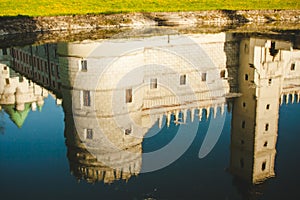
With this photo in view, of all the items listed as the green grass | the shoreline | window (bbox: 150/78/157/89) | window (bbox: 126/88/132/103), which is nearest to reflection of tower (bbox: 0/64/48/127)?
window (bbox: 126/88/132/103)

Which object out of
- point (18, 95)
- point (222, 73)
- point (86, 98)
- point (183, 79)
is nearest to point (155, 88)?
point (183, 79)

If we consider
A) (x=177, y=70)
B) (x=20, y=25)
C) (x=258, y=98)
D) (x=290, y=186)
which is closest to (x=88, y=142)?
(x=290, y=186)

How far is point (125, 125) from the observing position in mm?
15938

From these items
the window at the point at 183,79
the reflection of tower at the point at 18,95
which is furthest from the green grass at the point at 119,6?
the window at the point at 183,79

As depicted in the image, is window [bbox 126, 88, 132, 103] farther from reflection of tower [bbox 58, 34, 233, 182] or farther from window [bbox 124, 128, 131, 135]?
window [bbox 124, 128, 131, 135]

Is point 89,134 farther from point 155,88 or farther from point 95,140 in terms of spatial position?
point 155,88

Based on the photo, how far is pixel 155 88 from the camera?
24.1 metres

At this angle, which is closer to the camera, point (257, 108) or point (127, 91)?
point (127, 91)

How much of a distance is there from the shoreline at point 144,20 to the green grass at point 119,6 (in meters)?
1.52

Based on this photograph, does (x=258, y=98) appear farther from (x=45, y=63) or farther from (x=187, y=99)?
(x=45, y=63)

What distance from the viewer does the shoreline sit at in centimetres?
3519

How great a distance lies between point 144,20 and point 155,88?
16.8 meters

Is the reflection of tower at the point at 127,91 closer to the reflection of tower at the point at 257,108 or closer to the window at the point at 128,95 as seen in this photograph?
the window at the point at 128,95

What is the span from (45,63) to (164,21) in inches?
638
